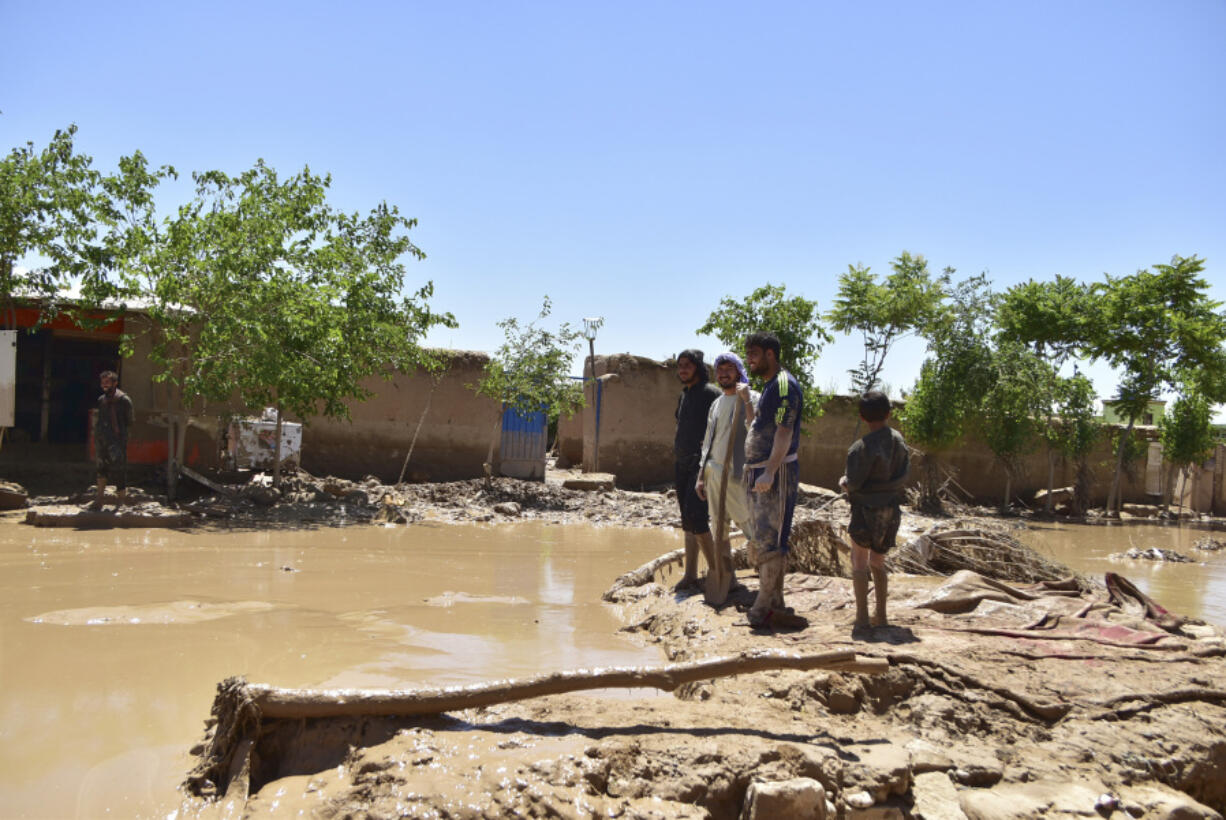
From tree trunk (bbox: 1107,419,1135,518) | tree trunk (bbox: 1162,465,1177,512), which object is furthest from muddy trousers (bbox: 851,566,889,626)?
tree trunk (bbox: 1162,465,1177,512)

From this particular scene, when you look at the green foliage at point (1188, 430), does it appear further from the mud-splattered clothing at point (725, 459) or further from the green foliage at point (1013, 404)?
the mud-splattered clothing at point (725, 459)

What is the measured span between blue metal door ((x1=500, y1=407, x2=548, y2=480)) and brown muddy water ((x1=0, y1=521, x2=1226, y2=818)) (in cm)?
572

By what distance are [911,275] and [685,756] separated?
1633 centimetres

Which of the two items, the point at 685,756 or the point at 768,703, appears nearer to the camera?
the point at 685,756

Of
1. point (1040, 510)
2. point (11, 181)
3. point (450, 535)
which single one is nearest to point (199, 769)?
point (450, 535)

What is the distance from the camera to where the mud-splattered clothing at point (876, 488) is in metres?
4.56

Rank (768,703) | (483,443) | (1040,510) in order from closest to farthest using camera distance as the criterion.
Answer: (768,703) → (483,443) → (1040,510)

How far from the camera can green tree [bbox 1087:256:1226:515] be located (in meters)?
16.9

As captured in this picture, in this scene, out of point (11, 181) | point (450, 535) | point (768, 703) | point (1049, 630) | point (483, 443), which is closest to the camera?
point (768, 703)

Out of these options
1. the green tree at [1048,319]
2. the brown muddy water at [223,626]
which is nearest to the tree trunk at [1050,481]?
the green tree at [1048,319]

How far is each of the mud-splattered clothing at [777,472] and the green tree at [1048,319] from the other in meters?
15.9

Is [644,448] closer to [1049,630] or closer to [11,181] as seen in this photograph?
[11,181]

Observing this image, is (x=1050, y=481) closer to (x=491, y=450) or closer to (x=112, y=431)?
(x=491, y=450)

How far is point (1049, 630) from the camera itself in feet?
15.5
